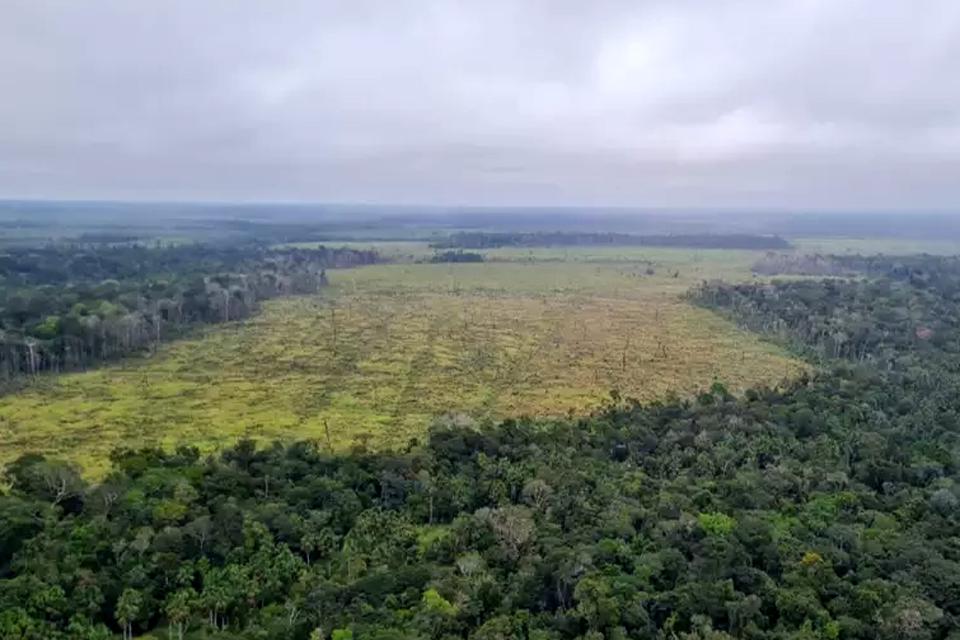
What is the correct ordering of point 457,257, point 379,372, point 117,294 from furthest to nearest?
point 457,257 → point 117,294 → point 379,372

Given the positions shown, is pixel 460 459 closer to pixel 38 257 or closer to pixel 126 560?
pixel 126 560

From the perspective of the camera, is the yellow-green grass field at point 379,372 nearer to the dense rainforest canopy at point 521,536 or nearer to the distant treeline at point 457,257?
the dense rainforest canopy at point 521,536

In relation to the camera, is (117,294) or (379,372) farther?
(117,294)

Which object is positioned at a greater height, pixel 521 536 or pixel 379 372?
pixel 521 536

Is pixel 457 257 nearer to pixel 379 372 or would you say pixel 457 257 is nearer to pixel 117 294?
pixel 117 294

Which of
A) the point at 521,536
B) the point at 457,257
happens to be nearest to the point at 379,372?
the point at 521,536

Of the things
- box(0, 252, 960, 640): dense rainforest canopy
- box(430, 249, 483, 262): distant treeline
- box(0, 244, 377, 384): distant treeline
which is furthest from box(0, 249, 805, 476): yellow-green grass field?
box(430, 249, 483, 262): distant treeline

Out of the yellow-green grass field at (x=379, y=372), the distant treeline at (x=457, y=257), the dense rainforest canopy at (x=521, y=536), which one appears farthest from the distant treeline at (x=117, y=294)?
the dense rainforest canopy at (x=521, y=536)

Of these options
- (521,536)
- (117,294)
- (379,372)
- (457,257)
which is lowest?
(379,372)
